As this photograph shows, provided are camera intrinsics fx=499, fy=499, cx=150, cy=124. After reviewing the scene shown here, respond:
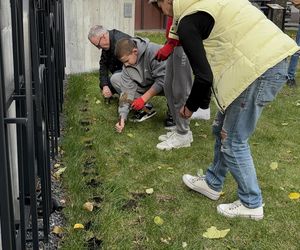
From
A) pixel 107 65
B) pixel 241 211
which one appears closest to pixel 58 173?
pixel 241 211

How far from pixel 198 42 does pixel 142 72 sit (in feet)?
6.69

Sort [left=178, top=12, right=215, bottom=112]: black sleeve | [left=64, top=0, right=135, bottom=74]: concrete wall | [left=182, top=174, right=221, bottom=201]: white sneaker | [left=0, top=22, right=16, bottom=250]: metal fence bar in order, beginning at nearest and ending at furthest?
1. [left=0, top=22, right=16, bottom=250]: metal fence bar
2. [left=178, top=12, right=215, bottom=112]: black sleeve
3. [left=182, top=174, right=221, bottom=201]: white sneaker
4. [left=64, top=0, right=135, bottom=74]: concrete wall

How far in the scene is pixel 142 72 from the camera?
15.0ft

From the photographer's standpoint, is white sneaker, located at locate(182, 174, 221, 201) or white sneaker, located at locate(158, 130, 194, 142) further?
white sneaker, located at locate(158, 130, 194, 142)

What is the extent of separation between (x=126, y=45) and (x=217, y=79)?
1673 mm

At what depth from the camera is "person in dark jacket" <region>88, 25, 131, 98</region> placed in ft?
15.2

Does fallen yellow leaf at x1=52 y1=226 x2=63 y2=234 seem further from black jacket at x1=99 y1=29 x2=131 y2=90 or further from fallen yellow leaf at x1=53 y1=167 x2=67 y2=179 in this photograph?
black jacket at x1=99 y1=29 x2=131 y2=90

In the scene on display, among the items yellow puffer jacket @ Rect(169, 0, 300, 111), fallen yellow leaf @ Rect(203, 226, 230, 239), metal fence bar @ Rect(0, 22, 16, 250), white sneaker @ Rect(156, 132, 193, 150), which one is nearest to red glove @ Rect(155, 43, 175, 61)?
white sneaker @ Rect(156, 132, 193, 150)

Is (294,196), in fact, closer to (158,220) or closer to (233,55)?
(158,220)

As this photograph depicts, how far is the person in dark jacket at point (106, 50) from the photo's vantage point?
464cm

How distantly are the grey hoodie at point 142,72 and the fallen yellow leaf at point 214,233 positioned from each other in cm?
182

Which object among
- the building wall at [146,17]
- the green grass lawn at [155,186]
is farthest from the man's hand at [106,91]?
the building wall at [146,17]

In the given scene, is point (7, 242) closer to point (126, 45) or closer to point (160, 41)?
point (126, 45)

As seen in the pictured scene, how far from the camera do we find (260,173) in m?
3.77
